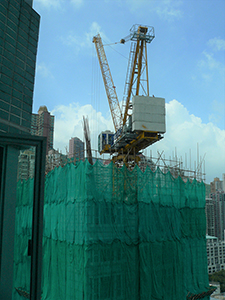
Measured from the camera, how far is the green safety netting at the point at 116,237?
14930mm

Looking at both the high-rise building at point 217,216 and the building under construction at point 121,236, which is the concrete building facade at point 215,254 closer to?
the high-rise building at point 217,216

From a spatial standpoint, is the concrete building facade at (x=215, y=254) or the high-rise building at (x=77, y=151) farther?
the concrete building facade at (x=215, y=254)

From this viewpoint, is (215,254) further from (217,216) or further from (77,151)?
(77,151)

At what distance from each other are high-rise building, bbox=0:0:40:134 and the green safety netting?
8.96m

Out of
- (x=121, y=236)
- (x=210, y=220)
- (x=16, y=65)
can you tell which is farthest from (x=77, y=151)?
(x=210, y=220)

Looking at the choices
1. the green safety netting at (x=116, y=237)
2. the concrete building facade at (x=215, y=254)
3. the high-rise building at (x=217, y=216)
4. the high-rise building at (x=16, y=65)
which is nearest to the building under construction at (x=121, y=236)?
the green safety netting at (x=116, y=237)

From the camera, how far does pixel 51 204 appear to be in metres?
17.7

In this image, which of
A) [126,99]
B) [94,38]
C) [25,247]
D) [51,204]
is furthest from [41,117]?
[25,247]

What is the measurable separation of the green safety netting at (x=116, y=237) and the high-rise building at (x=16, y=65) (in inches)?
353

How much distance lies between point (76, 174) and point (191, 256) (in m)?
10.7

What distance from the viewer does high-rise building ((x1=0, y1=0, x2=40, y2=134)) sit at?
6.15 m

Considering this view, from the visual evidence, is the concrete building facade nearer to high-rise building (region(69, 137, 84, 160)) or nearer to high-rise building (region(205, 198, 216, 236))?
high-rise building (region(205, 198, 216, 236))

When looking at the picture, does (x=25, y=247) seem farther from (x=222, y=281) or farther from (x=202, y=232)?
(x=222, y=281)

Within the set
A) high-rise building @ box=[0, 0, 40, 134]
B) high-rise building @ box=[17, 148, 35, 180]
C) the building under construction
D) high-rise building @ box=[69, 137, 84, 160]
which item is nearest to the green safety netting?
the building under construction
